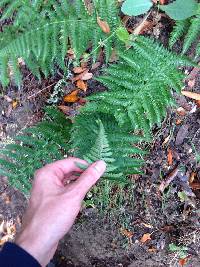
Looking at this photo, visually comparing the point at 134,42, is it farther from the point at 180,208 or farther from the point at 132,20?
the point at 180,208

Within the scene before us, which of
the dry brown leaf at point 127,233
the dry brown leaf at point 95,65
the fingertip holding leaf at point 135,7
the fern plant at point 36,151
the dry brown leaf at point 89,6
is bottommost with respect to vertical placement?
the dry brown leaf at point 127,233

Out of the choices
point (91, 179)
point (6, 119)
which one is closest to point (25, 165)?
point (6, 119)

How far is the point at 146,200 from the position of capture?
3654 millimetres

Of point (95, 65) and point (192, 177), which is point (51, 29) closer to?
point (95, 65)

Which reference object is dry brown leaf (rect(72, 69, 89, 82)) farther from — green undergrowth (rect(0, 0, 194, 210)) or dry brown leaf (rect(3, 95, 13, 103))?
dry brown leaf (rect(3, 95, 13, 103))

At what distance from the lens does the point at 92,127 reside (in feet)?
10.2

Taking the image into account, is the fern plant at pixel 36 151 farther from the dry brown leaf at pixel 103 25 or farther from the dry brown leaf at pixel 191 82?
the dry brown leaf at pixel 191 82

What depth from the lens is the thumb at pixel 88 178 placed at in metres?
2.22

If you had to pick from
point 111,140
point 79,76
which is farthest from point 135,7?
point 111,140

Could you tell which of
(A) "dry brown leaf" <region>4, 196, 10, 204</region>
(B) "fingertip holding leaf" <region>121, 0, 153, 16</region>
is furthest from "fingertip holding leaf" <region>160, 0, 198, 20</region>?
(A) "dry brown leaf" <region>4, 196, 10, 204</region>

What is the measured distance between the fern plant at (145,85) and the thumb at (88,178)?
61 centimetres

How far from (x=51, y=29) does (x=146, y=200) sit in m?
1.71

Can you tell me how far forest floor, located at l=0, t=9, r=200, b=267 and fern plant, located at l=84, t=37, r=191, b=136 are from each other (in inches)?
20.1

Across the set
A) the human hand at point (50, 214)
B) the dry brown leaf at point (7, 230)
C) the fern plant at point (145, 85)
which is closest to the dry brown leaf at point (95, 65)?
the fern plant at point (145, 85)
